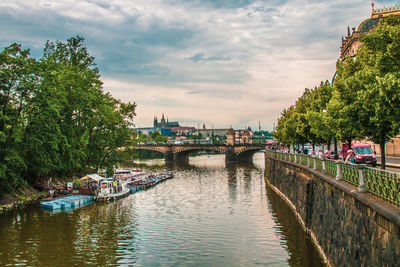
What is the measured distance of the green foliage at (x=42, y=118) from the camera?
34219 millimetres

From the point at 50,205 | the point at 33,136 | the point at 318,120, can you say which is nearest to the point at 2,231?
the point at 50,205

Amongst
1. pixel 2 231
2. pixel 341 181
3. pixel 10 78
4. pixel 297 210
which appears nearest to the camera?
pixel 341 181

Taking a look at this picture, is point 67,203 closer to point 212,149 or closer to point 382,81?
point 382,81

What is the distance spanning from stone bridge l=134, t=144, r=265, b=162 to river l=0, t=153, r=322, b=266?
75.5m

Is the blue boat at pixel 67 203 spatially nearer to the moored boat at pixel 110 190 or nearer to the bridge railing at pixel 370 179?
the moored boat at pixel 110 190

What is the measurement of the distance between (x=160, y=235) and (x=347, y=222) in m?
14.4

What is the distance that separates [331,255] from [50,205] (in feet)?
86.8

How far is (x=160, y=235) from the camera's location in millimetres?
25672

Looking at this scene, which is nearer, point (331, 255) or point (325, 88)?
→ point (331, 255)

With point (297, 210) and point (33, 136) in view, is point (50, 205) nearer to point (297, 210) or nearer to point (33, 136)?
point (33, 136)

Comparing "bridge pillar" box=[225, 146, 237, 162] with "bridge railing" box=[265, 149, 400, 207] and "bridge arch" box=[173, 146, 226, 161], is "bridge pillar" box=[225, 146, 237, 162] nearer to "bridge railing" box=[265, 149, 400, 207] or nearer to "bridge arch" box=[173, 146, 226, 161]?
"bridge arch" box=[173, 146, 226, 161]

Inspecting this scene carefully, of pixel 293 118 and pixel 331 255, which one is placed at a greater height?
pixel 293 118

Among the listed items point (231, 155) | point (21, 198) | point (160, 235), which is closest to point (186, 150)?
point (231, 155)

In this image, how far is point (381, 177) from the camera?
39.3ft
